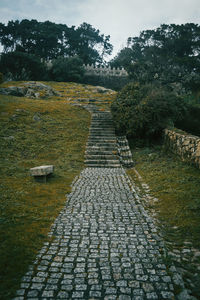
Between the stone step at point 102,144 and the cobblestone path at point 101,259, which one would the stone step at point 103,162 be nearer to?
the stone step at point 102,144

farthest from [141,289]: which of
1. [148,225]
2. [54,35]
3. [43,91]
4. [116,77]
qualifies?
[54,35]

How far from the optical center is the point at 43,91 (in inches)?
820

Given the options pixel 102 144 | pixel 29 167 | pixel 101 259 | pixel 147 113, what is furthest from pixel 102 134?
pixel 101 259

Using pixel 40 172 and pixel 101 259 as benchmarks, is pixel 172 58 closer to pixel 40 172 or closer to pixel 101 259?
pixel 40 172

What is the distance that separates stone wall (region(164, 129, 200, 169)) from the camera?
24.7 feet

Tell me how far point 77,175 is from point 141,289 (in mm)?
5523

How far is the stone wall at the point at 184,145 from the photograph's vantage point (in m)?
7.53

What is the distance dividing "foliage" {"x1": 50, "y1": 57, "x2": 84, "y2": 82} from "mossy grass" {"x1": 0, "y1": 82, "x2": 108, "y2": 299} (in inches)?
735

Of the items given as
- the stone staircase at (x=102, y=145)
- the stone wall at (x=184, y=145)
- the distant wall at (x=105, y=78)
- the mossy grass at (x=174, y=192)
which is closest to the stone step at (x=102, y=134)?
the stone staircase at (x=102, y=145)

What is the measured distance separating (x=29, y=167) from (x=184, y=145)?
6.36 metres

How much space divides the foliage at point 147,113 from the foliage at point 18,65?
24.1 metres

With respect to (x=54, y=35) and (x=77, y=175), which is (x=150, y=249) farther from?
(x=54, y=35)

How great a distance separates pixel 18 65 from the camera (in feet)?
100

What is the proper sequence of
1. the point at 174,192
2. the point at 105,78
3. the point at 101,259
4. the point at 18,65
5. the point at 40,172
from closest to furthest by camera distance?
the point at 101,259
the point at 174,192
the point at 40,172
the point at 18,65
the point at 105,78
